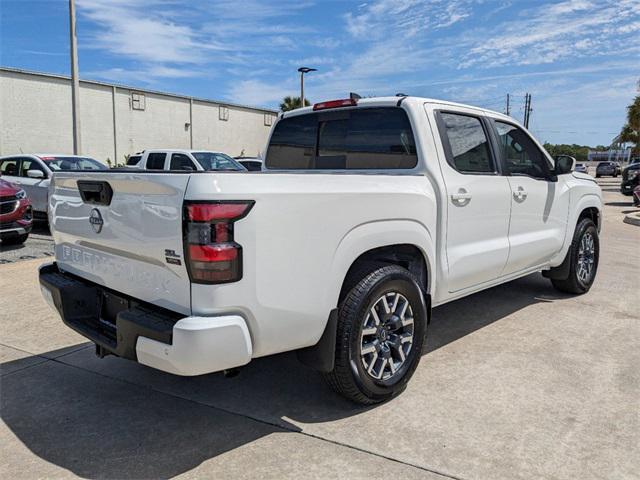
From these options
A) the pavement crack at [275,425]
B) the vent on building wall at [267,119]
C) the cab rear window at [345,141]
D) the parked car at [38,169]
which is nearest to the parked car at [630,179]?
the parked car at [38,169]

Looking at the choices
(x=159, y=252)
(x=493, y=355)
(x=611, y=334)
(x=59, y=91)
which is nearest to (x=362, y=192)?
(x=159, y=252)

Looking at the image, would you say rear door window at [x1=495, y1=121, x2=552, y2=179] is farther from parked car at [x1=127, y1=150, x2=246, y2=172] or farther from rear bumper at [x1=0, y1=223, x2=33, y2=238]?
parked car at [x1=127, y1=150, x2=246, y2=172]

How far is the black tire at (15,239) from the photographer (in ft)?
29.1

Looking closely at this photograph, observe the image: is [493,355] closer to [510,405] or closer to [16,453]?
[510,405]

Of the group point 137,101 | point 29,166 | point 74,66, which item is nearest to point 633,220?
point 29,166

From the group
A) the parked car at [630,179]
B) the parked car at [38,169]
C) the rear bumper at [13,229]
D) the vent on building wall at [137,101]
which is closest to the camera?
the rear bumper at [13,229]

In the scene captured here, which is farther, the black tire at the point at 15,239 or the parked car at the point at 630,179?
the parked car at the point at 630,179

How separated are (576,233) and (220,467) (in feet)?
15.0

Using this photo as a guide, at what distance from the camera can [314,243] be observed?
279 centimetres

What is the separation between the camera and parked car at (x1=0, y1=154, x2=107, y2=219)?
11.1 meters

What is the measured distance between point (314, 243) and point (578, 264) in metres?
4.12

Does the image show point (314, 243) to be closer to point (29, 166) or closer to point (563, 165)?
point (563, 165)

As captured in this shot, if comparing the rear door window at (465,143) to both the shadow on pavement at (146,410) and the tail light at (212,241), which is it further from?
the tail light at (212,241)

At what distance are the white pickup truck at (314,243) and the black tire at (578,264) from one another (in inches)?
40.4
